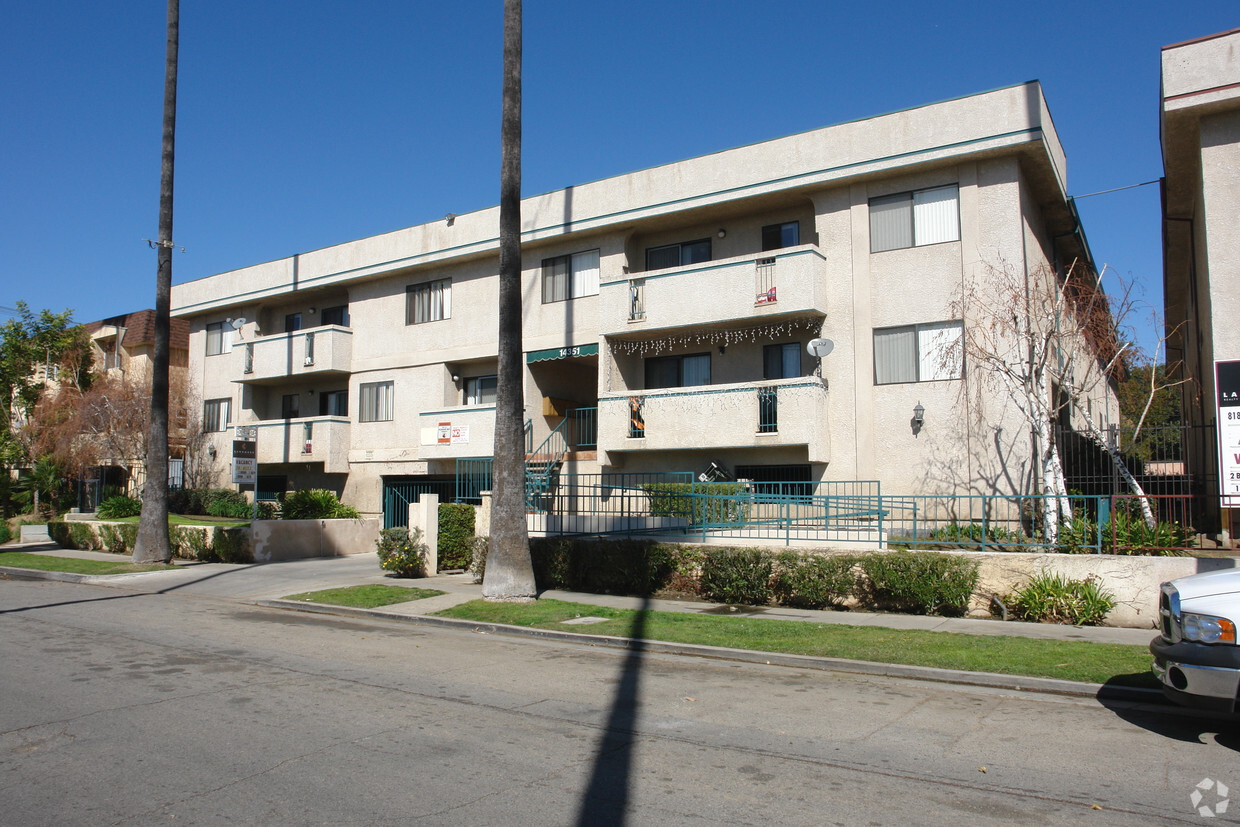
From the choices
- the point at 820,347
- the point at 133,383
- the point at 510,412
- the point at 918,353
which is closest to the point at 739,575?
the point at 510,412

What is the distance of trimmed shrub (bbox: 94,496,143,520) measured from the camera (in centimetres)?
3045

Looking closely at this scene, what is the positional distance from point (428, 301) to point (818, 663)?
71.1 ft

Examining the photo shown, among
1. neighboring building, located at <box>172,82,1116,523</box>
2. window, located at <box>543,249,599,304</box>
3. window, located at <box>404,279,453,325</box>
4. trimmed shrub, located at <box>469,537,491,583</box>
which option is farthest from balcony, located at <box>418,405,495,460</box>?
trimmed shrub, located at <box>469,537,491,583</box>

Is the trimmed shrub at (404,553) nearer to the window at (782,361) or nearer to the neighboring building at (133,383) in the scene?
the window at (782,361)

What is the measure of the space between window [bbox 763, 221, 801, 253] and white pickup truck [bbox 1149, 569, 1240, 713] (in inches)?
659

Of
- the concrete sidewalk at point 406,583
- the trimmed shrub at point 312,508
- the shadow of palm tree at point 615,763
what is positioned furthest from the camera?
the trimmed shrub at point 312,508

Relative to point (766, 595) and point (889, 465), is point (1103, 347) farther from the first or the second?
point (766, 595)

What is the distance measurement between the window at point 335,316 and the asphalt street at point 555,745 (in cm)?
2254

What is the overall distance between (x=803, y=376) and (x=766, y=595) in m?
8.37

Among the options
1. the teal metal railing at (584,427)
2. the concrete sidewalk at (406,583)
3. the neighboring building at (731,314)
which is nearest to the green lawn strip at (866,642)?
the concrete sidewalk at (406,583)

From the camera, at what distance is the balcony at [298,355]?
98.3ft

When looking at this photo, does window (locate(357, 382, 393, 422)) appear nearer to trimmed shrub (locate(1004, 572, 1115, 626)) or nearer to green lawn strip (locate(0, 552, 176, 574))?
green lawn strip (locate(0, 552, 176, 574))

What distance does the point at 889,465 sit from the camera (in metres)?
20.0

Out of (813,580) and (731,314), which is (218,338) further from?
(813,580)
